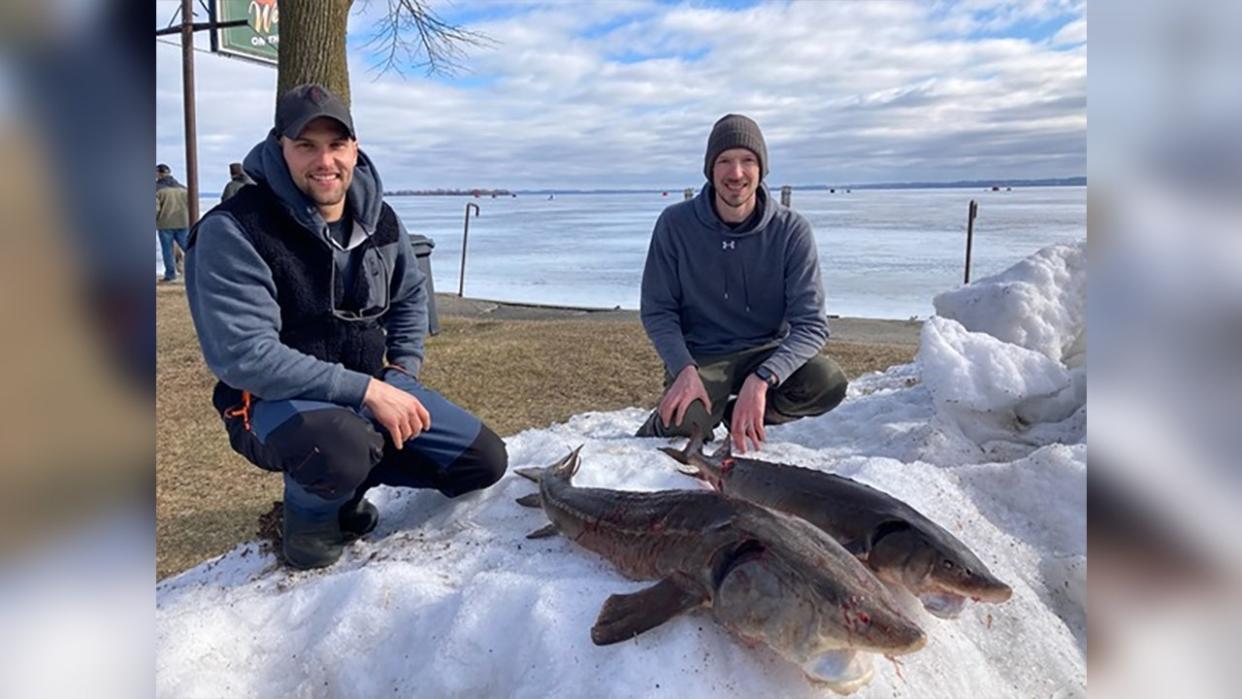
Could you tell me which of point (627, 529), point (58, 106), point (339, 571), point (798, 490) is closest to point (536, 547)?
point (627, 529)

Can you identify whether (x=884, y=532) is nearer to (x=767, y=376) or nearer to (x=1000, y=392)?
(x=767, y=376)

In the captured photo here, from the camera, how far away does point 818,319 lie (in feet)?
13.4

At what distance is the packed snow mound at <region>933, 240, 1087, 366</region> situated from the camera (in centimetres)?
482

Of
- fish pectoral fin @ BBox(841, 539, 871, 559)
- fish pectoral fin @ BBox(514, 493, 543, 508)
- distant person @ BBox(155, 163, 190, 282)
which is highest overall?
distant person @ BBox(155, 163, 190, 282)

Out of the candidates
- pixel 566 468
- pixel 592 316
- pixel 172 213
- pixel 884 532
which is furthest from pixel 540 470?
pixel 172 213

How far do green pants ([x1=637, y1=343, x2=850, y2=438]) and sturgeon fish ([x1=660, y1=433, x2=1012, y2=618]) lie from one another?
3.99 ft

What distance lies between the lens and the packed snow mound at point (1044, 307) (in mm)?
4824

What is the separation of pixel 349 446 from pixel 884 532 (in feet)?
5.77

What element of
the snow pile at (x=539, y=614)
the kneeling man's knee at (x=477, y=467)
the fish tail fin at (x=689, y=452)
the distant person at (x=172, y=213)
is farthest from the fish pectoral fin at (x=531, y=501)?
the distant person at (x=172, y=213)

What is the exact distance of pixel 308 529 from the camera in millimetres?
3027

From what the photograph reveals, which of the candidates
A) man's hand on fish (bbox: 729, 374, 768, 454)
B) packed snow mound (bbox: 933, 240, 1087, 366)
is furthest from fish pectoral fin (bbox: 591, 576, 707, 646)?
packed snow mound (bbox: 933, 240, 1087, 366)

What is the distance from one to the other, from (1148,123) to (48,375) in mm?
985

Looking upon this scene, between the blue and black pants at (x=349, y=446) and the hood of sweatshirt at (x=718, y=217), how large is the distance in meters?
1.67

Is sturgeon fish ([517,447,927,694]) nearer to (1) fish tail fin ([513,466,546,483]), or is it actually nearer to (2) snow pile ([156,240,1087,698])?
(2) snow pile ([156,240,1087,698])
